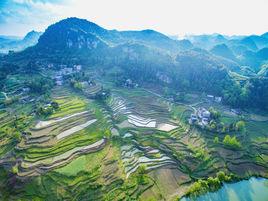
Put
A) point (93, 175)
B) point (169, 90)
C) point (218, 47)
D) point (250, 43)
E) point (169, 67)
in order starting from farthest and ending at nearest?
point (250, 43) < point (218, 47) < point (169, 67) < point (169, 90) < point (93, 175)

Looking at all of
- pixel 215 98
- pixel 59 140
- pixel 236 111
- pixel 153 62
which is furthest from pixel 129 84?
pixel 59 140

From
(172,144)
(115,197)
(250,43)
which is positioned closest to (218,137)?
(172,144)

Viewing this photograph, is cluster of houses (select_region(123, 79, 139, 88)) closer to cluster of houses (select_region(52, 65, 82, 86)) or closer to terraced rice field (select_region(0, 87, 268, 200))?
terraced rice field (select_region(0, 87, 268, 200))

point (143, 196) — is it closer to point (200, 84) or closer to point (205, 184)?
point (205, 184)

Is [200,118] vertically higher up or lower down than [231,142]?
lower down

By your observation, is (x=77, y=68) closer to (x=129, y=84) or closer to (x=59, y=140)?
(x=129, y=84)

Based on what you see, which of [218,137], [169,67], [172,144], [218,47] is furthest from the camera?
[218,47]
